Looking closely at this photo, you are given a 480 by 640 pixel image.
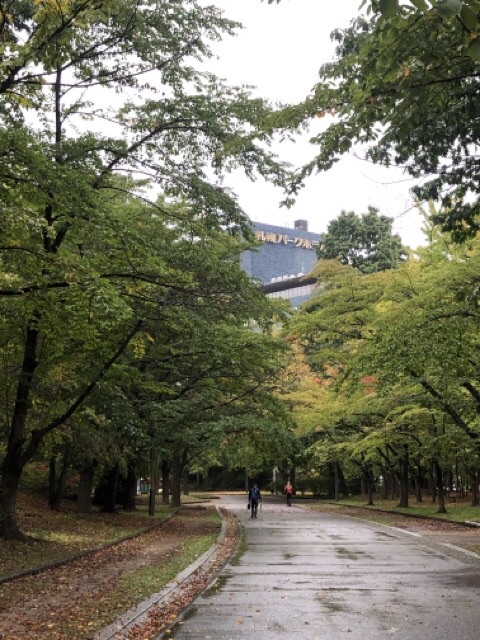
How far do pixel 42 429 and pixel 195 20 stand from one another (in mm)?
9545

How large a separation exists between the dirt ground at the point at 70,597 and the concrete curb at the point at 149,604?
0.17 m

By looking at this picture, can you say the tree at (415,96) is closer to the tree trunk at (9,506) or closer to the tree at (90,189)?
the tree at (90,189)

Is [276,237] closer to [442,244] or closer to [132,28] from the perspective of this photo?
[442,244]

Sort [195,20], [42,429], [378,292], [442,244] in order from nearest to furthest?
1. [195,20]
2. [42,429]
3. [442,244]
4. [378,292]

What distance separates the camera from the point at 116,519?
24.4 meters

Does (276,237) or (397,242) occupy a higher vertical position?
(276,237)

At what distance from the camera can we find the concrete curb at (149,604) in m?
6.75

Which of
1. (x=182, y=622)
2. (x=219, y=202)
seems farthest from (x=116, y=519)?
(x=182, y=622)

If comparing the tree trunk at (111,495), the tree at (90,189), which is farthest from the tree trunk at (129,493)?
the tree at (90,189)

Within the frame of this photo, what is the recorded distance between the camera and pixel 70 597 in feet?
29.5

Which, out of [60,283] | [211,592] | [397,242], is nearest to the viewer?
[211,592]

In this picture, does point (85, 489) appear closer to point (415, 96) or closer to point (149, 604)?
point (149, 604)

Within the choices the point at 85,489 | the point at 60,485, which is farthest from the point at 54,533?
the point at 60,485

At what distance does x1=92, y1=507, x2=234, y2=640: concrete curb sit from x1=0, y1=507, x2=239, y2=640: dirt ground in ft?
0.55
